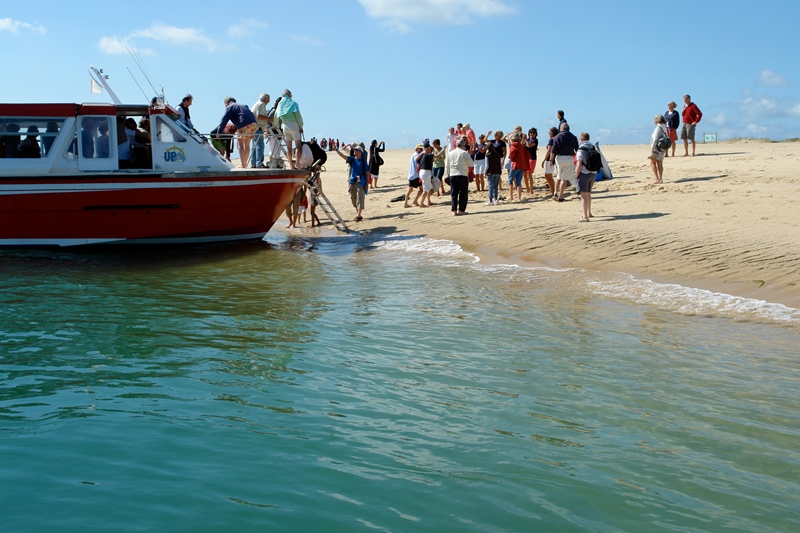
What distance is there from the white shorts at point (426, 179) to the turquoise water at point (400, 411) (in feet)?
30.1

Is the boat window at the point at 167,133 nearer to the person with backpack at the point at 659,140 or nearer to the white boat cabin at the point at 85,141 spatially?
the white boat cabin at the point at 85,141

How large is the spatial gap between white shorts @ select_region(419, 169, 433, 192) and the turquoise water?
9.18 meters

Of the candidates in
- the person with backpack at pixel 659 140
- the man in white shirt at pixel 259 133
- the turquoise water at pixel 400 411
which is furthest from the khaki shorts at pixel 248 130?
the person with backpack at pixel 659 140

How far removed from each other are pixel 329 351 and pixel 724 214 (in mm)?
9625

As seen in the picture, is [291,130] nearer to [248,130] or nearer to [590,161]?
[248,130]

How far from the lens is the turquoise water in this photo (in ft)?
14.6

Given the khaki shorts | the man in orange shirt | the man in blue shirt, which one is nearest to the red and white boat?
the khaki shorts

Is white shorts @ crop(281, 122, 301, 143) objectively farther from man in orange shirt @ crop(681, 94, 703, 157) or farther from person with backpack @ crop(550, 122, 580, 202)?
man in orange shirt @ crop(681, 94, 703, 157)

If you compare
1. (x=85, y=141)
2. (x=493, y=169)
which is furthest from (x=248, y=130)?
(x=493, y=169)

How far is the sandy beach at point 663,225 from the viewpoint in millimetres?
11266

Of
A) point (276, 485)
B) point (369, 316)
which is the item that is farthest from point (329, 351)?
point (276, 485)

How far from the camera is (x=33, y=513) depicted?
4.38m

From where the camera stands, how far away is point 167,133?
49.0 ft

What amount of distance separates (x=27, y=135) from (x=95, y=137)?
47.1 inches
